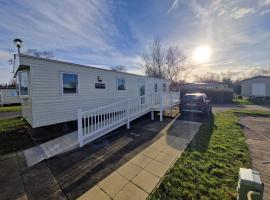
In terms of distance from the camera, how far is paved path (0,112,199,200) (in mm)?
2670

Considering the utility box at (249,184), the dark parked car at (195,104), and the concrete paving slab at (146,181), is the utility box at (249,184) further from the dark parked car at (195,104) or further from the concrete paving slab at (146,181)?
the dark parked car at (195,104)

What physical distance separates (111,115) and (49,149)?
3.13 metres

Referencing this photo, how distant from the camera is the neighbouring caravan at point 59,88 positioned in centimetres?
559

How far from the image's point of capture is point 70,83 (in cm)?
668

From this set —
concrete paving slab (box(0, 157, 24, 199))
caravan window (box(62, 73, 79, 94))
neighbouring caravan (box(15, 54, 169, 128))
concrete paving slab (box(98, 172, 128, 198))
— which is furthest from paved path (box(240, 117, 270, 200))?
caravan window (box(62, 73, 79, 94))

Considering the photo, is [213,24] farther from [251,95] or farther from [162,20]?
[251,95]

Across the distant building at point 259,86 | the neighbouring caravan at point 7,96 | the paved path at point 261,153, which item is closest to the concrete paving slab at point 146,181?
the paved path at point 261,153

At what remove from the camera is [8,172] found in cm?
345

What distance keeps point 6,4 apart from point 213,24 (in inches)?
363

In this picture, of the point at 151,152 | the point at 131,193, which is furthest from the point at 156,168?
the point at 131,193

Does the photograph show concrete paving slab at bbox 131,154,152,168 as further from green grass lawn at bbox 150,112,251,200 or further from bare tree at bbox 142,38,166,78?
bare tree at bbox 142,38,166,78

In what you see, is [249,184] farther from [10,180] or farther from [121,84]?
[121,84]

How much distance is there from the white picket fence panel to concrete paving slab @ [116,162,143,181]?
2.03 metres

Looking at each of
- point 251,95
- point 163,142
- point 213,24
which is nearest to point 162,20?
point 213,24
